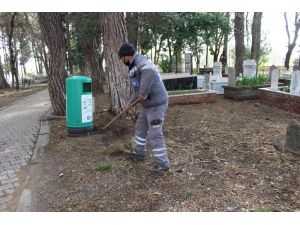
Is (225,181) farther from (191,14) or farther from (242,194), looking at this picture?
(191,14)

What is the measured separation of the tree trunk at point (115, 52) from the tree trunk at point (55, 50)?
162cm

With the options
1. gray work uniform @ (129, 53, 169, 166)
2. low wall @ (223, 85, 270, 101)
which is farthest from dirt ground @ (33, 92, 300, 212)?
low wall @ (223, 85, 270, 101)

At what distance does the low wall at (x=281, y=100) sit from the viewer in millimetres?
8891

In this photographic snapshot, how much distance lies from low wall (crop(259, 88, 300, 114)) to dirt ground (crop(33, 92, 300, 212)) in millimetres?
1763

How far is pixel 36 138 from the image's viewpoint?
287 inches

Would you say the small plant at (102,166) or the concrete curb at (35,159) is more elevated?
the small plant at (102,166)

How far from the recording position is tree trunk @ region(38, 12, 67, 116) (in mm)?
8648

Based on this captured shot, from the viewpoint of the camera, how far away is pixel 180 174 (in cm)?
462

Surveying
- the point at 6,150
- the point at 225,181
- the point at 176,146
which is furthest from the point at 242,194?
the point at 6,150

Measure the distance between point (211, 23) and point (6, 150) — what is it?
54.8 ft

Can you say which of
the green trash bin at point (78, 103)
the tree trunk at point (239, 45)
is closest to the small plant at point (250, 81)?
the tree trunk at point (239, 45)

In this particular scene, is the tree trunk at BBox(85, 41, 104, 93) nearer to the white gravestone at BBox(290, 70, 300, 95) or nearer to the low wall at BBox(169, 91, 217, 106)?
the low wall at BBox(169, 91, 217, 106)

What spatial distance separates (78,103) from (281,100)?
5.84 metres

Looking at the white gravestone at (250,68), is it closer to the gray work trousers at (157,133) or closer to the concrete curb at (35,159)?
the concrete curb at (35,159)
